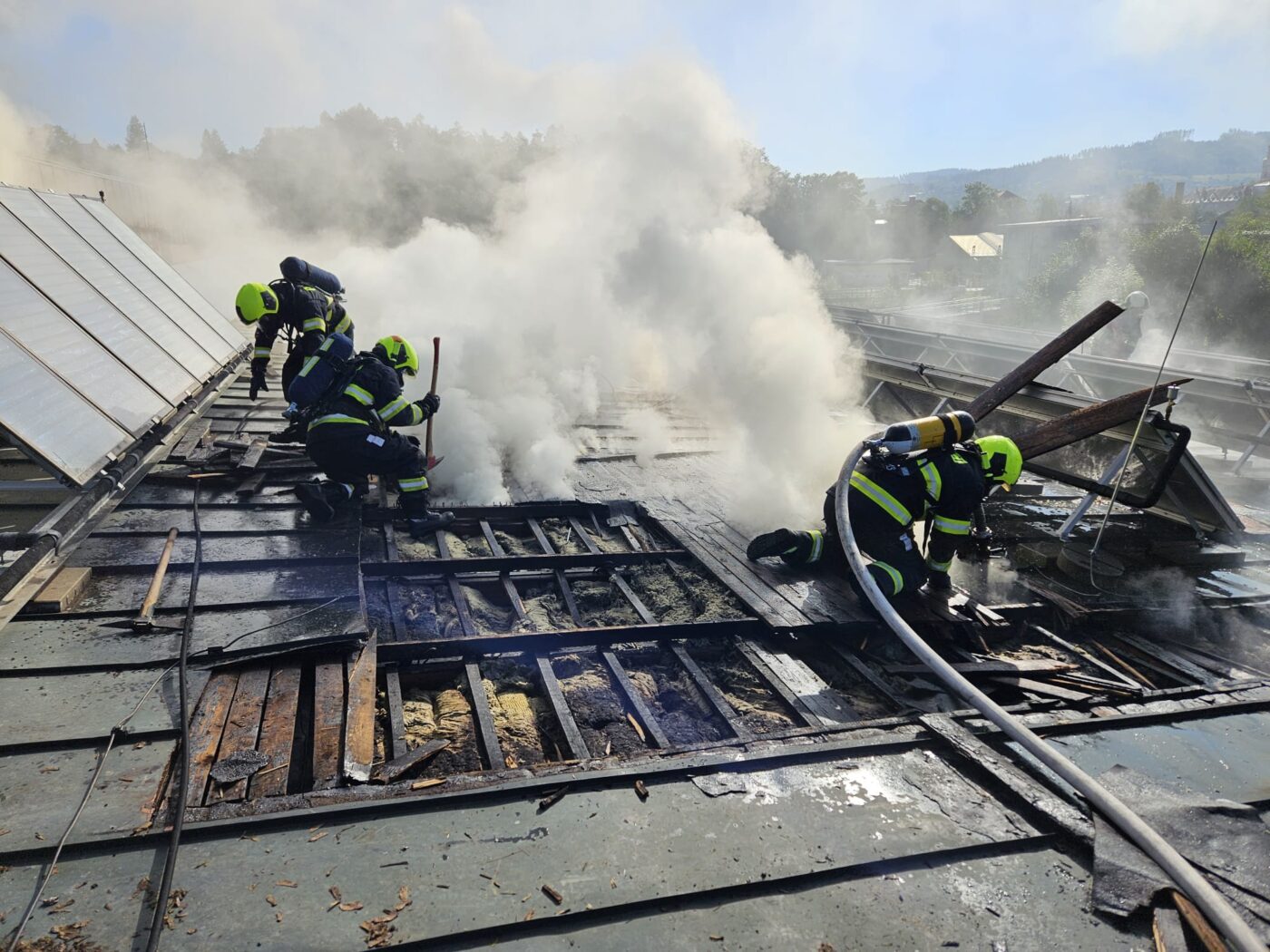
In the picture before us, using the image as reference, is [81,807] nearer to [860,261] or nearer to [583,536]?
[583,536]

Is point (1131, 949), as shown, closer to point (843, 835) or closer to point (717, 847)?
point (843, 835)

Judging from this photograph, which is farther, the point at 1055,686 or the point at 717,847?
the point at 1055,686

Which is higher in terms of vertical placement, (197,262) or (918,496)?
(197,262)

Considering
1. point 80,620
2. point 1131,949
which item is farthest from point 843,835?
point 80,620

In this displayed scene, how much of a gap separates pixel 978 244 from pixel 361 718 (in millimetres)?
58204

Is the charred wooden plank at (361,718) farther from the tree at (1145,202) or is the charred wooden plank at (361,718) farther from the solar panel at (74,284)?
the tree at (1145,202)

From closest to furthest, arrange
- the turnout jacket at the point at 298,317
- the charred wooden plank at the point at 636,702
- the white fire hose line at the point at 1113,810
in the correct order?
the white fire hose line at the point at 1113,810 < the charred wooden plank at the point at 636,702 < the turnout jacket at the point at 298,317

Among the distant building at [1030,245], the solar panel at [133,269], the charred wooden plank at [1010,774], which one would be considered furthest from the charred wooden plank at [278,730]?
the distant building at [1030,245]

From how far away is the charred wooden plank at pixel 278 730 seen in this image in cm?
255

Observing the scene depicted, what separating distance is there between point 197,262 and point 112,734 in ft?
67.8

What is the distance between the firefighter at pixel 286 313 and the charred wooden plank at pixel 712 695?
12.6 feet

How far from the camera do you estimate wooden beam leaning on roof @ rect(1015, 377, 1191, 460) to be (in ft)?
18.5

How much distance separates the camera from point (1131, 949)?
221 centimetres

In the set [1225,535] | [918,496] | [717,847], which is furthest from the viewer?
[1225,535]
